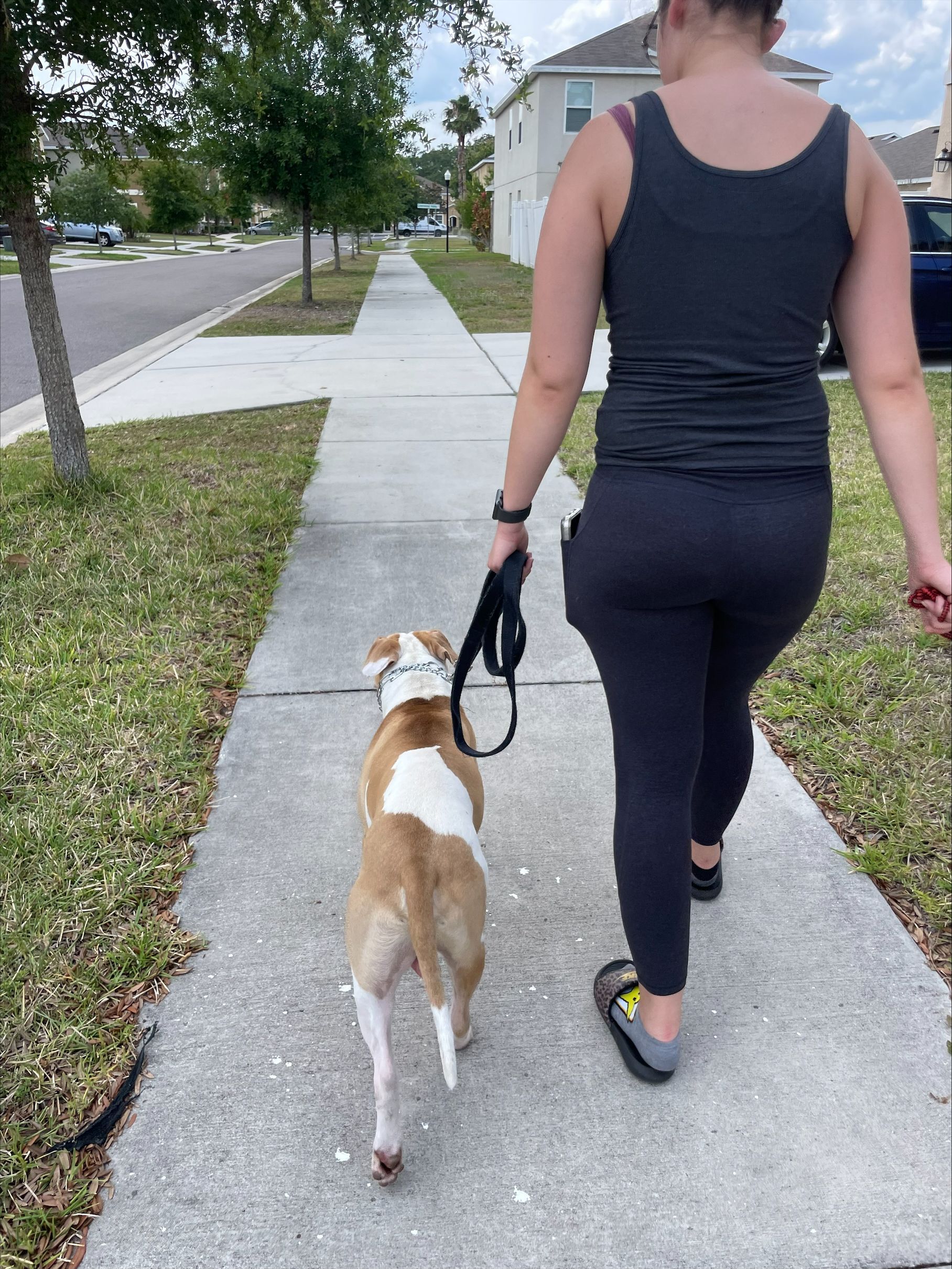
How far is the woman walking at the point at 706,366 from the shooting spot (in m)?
1.45

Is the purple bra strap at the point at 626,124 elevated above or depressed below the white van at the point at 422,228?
below

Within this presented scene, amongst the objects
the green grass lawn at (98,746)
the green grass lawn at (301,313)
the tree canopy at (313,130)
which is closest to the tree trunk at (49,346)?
the green grass lawn at (98,746)

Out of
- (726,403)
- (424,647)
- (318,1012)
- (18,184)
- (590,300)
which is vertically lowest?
(318,1012)

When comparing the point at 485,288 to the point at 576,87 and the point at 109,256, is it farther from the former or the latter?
the point at 109,256

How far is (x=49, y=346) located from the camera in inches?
206

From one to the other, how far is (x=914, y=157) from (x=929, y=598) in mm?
37619

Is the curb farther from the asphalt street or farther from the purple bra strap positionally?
the purple bra strap

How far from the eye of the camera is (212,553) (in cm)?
479

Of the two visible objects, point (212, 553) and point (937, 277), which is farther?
point (937, 277)

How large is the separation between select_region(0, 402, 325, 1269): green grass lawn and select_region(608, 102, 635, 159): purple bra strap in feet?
6.98

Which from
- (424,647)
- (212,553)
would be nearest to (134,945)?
(424,647)

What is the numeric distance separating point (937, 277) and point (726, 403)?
32.7 feet

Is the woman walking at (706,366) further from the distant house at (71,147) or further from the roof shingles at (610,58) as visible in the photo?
the roof shingles at (610,58)

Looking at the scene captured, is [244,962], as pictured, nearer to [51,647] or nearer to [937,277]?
[51,647]
